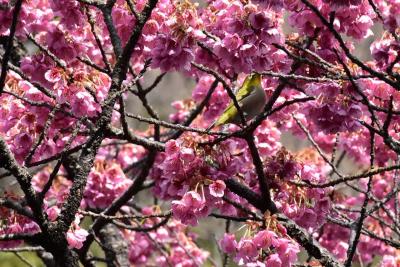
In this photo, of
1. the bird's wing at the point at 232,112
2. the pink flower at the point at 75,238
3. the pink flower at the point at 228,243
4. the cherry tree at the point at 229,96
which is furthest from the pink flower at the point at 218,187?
the pink flower at the point at 228,243

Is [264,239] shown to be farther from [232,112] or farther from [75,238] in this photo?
[75,238]

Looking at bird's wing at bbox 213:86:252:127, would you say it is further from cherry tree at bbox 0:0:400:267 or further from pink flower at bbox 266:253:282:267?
pink flower at bbox 266:253:282:267

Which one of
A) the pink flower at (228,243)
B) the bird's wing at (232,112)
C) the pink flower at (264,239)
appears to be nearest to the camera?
the pink flower at (264,239)

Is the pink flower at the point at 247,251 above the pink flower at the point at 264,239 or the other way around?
the other way around

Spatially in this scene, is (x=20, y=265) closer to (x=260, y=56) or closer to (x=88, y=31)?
(x=88, y=31)

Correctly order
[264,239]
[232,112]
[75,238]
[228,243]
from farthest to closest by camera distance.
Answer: [228,243]
[232,112]
[75,238]
[264,239]

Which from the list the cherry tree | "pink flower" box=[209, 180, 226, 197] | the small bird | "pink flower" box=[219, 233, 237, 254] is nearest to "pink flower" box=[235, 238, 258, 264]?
the cherry tree

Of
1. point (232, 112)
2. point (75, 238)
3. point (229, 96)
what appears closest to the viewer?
point (75, 238)

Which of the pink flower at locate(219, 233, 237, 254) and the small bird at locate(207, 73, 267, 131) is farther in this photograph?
the pink flower at locate(219, 233, 237, 254)

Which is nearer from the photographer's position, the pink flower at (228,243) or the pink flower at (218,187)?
the pink flower at (218,187)

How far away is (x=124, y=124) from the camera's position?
2.21 meters

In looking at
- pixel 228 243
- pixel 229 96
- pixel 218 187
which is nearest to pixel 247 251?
pixel 218 187

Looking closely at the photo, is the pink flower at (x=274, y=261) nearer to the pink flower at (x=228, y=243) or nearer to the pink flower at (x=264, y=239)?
the pink flower at (x=264, y=239)

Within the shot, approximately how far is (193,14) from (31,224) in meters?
1.02
